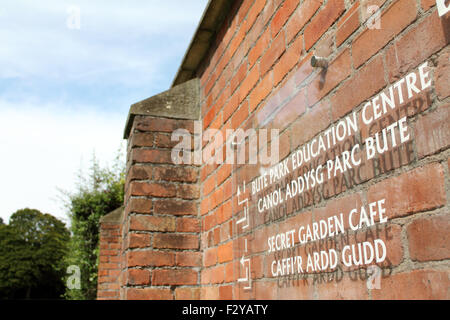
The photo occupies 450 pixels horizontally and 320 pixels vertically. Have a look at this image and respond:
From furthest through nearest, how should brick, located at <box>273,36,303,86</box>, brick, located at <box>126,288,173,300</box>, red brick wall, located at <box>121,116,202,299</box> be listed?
red brick wall, located at <box>121,116,202,299</box> → brick, located at <box>126,288,173,300</box> → brick, located at <box>273,36,303,86</box>

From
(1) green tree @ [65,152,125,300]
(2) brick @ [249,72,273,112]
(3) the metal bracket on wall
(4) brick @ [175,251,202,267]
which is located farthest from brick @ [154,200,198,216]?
(1) green tree @ [65,152,125,300]

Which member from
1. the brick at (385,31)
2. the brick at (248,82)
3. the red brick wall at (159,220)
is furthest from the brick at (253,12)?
the red brick wall at (159,220)

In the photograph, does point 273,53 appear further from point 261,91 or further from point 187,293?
point 187,293

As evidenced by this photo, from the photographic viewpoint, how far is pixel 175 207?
284cm

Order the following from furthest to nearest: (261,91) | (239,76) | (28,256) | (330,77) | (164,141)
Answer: (28,256)
(164,141)
(239,76)
(261,91)
(330,77)

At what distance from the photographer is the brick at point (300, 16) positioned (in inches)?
60.2

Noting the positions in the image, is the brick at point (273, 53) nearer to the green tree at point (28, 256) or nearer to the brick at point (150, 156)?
the brick at point (150, 156)

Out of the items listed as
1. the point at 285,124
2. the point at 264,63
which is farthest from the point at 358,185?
the point at 264,63

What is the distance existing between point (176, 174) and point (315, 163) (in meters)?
1.64

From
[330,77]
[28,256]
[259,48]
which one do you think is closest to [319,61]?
[330,77]

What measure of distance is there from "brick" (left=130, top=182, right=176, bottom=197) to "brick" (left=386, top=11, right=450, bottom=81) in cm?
200

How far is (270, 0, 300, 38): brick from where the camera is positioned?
1.71 metres

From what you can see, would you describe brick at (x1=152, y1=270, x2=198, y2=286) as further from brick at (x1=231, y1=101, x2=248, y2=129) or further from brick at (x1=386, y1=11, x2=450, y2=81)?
brick at (x1=386, y1=11, x2=450, y2=81)

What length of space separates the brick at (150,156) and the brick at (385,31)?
1.89 metres
